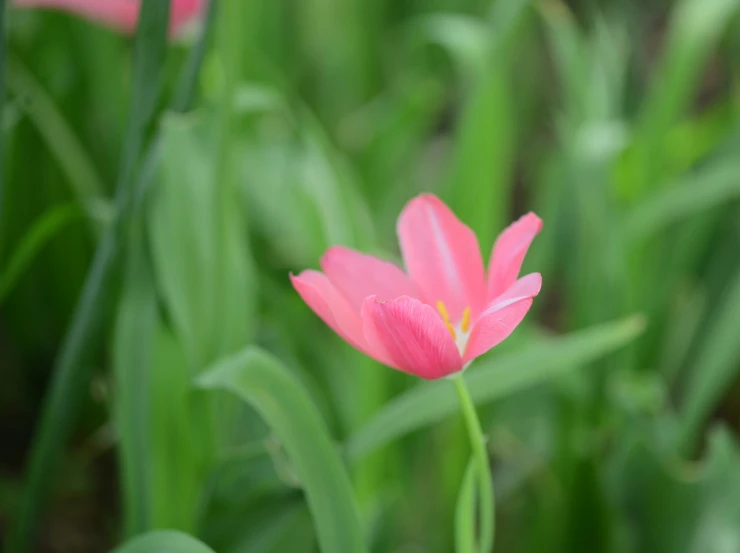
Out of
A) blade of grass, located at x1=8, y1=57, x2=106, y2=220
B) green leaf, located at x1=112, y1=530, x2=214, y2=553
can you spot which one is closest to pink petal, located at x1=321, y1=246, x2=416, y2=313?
green leaf, located at x1=112, y1=530, x2=214, y2=553

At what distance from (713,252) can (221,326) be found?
0.64 m

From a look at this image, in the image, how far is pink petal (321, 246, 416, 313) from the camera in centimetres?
37

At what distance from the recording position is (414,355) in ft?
1.04

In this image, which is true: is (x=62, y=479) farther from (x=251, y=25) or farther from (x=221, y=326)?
(x=251, y=25)

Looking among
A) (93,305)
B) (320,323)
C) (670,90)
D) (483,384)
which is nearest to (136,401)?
(93,305)

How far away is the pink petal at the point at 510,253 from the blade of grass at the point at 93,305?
0.80 feet

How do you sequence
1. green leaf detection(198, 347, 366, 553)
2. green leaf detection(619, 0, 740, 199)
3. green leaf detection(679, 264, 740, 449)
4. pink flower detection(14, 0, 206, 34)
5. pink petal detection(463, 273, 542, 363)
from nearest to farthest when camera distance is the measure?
pink petal detection(463, 273, 542, 363)
green leaf detection(198, 347, 366, 553)
pink flower detection(14, 0, 206, 34)
green leaf detection(679, 264, 740, 449)
green leaf detection(619, 0, 740, 199)

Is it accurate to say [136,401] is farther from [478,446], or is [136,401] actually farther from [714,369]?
[714,369]

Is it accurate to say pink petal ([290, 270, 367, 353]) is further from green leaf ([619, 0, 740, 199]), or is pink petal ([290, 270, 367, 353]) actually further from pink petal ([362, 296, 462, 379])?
green leaf ([619, 0, 740, 199])

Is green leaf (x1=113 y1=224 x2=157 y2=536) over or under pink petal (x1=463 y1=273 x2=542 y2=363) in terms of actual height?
under

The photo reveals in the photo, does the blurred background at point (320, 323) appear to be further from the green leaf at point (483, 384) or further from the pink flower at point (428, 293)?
the pink flower at point (428, 293)

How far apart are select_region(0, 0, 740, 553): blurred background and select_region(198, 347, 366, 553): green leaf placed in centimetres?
8

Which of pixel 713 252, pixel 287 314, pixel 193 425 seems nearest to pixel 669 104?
pixel 713 252

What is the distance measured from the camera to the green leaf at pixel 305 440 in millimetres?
405
